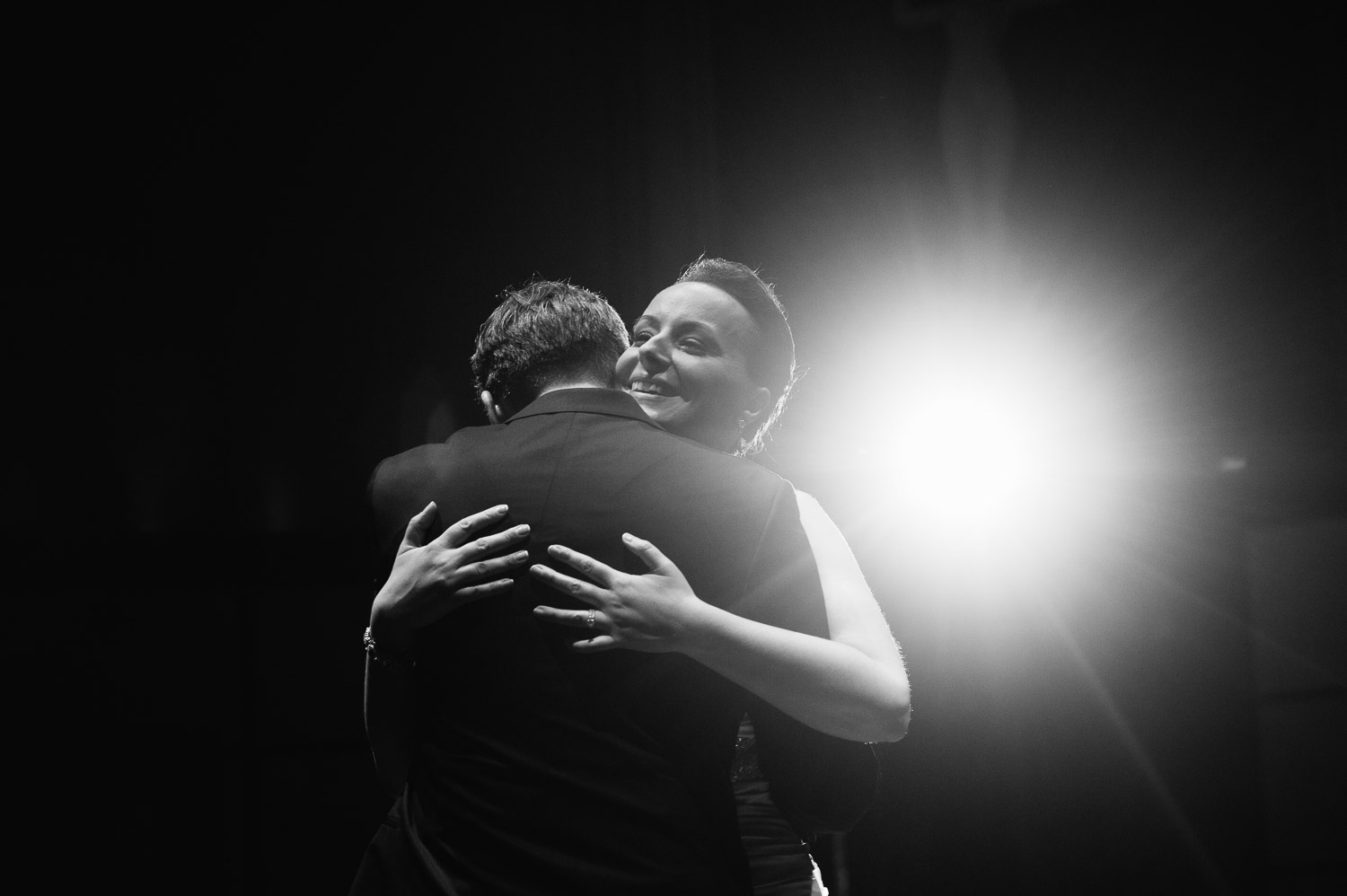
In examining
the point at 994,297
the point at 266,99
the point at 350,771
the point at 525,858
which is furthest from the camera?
the point at 994,297

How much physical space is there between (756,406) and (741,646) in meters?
0.69

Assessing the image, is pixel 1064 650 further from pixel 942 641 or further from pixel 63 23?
pixel 63 23

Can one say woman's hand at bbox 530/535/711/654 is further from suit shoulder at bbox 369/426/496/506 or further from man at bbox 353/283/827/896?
suit shoulder at bbox 369/426/496/506

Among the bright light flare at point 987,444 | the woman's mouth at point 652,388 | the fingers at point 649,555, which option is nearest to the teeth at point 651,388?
the woman's mouth at point 652,388

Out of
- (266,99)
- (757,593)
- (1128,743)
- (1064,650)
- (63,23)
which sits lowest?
(1128,743)

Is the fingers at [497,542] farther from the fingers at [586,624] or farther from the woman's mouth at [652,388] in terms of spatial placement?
the woman's mouth at [652,388]

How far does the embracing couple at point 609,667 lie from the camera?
3.22 ft

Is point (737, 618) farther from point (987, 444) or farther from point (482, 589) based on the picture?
point (987, 444)

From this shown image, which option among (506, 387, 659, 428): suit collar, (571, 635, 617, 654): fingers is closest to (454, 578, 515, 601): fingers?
(571, 635, 617, 654): fingers

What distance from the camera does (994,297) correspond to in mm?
3262

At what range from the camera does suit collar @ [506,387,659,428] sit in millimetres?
1128

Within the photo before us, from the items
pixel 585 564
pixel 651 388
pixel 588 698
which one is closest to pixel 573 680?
pixel 588 698

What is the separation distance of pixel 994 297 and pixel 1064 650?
4.25 feet

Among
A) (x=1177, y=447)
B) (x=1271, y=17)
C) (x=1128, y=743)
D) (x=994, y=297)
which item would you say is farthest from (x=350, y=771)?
(x=1271, y=17)
